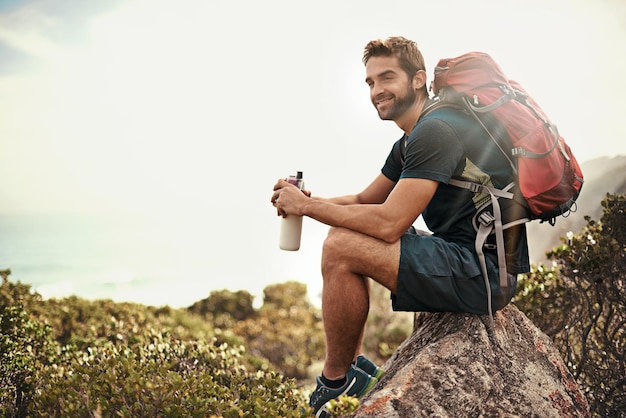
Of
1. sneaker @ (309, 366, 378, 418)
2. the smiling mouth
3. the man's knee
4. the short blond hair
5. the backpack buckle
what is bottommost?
sneaker @ (309, 366, 378, 418)

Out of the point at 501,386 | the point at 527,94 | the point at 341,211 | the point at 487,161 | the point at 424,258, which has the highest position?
the point at 527,94

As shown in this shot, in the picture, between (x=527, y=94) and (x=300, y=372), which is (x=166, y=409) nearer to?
(x=527, y=94)

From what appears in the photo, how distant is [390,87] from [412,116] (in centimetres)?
25

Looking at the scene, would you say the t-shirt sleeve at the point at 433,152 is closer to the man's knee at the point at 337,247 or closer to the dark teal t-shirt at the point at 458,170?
the dark teal t-shirt at the point at 458,170

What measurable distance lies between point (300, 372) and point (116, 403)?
31.9 ft

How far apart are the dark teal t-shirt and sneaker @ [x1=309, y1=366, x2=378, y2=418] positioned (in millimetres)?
973

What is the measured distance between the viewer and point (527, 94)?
147 inches

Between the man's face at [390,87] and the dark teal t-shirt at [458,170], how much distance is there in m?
0.48

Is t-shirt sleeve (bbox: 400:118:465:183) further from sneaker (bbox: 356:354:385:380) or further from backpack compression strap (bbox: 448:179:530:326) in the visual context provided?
sneaker (bbox: 356:354:385:380)

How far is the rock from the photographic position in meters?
3.29

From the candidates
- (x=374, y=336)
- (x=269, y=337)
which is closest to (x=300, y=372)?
(x=269, y=337)

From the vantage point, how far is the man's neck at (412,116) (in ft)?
13.5

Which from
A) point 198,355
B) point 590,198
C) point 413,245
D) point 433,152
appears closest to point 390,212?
point 413,245

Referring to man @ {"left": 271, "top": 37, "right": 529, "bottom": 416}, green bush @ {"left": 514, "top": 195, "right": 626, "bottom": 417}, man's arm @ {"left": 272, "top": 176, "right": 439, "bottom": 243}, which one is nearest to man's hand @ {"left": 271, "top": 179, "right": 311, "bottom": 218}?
man @ {"left": 271, "top": 37, "right": 529, "bottom": 416}
